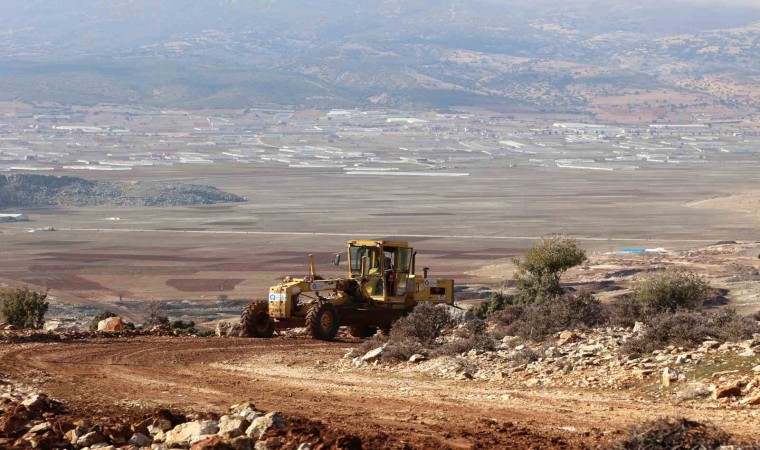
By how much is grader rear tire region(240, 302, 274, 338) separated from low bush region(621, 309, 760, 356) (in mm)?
8397

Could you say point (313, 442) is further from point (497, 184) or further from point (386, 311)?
point (497, 184)

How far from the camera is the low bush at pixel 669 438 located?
27.8ft

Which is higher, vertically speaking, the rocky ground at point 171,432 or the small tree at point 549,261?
the rocky ground at point 171,432

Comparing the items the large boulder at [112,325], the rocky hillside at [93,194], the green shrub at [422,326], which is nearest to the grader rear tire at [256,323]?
A: the large boulder at [112,325]

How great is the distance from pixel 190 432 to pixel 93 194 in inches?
3709

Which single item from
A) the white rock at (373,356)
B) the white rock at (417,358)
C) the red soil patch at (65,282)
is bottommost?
the red soil patch at (65,282)

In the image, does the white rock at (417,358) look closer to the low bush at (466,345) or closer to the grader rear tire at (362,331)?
the low bush at (466,345)

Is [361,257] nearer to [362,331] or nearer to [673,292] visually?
[362,331]

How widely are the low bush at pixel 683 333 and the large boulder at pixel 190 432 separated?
564cm

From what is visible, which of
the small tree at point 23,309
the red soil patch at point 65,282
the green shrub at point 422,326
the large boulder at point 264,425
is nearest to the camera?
the large boulder at point 264,425

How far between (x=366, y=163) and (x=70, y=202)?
56.9 metres

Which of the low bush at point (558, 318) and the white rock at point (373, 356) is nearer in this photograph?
the white rock at point (373, 356)

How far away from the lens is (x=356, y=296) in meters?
21.4

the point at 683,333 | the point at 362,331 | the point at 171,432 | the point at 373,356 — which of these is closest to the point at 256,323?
the point at 362,331
